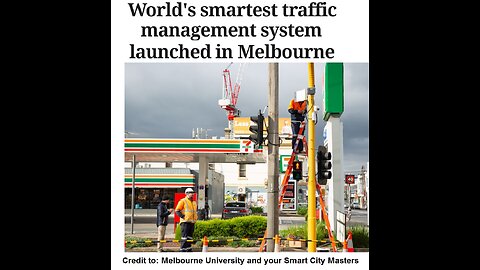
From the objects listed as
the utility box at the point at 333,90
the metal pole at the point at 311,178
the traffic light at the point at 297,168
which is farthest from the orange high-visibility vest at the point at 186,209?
the utility box at the point at 333,90

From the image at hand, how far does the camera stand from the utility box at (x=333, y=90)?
1616 centimetres

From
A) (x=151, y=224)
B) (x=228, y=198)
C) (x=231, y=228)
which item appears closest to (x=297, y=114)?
(x=231, y=228)

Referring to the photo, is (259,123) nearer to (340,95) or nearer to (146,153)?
(340,95)

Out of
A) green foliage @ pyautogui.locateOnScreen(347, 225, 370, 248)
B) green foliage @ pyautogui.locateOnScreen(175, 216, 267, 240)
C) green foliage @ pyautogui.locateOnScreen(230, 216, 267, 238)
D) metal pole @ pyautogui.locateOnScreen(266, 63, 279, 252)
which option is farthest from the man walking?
green foliage @ pyautogui.locateOnScreen(347, 225, 370, 248)

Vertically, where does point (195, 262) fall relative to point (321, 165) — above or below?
below

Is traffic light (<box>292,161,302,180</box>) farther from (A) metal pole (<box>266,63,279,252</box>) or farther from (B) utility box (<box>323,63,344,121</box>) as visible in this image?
(B) utility box (<box>323,63,344,121</box>)

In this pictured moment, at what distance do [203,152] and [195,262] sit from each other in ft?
64.8

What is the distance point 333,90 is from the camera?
1700cm

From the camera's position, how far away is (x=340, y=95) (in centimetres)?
1719

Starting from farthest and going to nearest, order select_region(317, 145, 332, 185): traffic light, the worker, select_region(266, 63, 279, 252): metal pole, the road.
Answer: the road
the worker
select_region(266, 63, 279, 252): metal pole
select_region(317, 145, 332, 185): traffic light

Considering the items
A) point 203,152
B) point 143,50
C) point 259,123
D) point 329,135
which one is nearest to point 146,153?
point 203,152

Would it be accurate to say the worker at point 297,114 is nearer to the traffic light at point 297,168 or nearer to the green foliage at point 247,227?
the traffic light at point 297,168

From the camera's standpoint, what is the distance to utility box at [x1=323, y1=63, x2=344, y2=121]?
1616 centimetres

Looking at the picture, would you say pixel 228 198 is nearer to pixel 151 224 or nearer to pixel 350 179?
pixel 151 224
